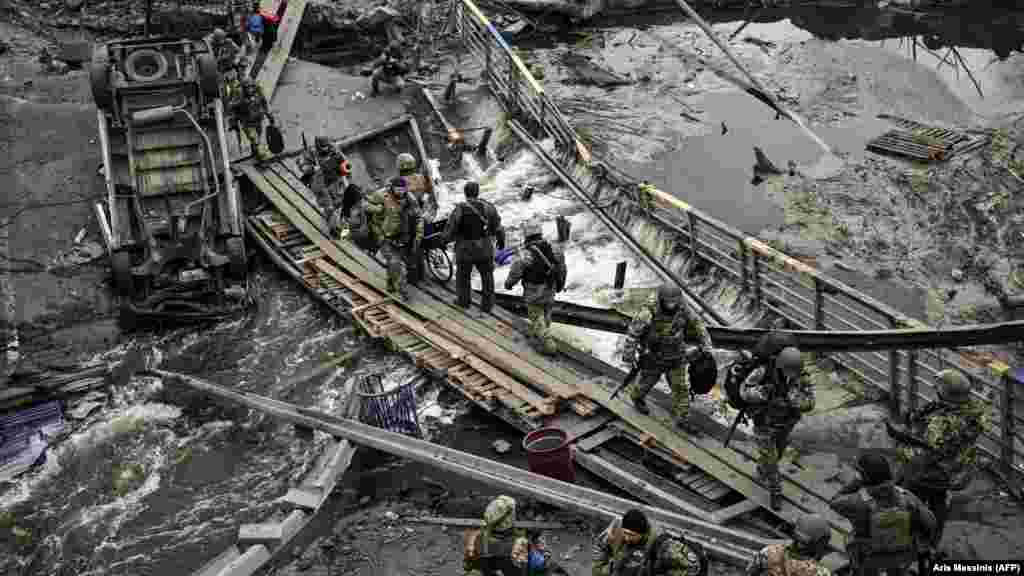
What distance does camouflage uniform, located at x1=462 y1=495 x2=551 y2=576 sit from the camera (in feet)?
22.9

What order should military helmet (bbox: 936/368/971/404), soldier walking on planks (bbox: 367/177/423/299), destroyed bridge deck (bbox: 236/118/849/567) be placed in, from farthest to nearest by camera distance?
soldier walking on planks (bbox: 367/177/423/299) < destroyed bridge deck (bbox: 236/118/849/567) < military helmet (bbox: 936/368/971/404)

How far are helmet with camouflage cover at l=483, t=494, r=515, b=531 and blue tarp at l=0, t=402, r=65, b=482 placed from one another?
640 centimetres

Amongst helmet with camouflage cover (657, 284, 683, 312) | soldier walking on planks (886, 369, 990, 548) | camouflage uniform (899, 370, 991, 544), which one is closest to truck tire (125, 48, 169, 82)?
helmet with camouflage cover (657, 284, 683, 312)

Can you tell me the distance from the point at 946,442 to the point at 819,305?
3433mm

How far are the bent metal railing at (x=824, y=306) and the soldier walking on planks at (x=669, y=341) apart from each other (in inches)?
74.3

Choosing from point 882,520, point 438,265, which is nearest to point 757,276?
point 438,265

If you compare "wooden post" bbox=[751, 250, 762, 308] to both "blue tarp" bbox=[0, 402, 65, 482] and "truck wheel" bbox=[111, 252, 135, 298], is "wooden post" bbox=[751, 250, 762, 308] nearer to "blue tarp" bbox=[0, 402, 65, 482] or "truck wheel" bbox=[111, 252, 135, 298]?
"truck wheel" bbox=[111, 252, 135, 298]

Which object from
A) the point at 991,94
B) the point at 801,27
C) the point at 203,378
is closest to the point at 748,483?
the point at 203,378

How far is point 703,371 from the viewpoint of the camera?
946 centimetres

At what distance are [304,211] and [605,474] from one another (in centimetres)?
769

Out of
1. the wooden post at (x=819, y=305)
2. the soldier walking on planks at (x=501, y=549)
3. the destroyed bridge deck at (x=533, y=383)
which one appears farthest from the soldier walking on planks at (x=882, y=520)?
the wooden post at (x=819, y=305)

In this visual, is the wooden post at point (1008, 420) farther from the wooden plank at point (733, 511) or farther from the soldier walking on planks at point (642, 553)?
the soldier walking on planks at point (642, 553)

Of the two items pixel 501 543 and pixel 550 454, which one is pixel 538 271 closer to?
pixel 550 454

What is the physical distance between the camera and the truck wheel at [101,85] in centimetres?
1425
